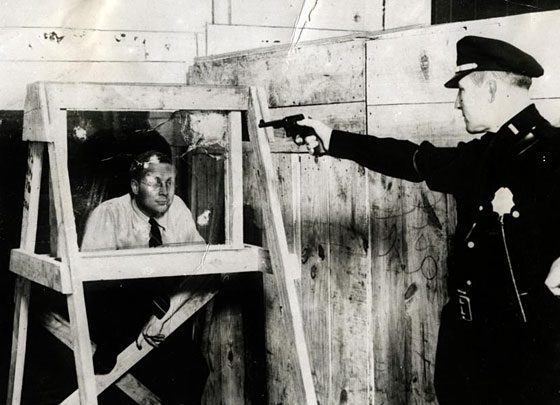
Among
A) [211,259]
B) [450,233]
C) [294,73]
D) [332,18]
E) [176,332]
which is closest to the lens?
[450,233]

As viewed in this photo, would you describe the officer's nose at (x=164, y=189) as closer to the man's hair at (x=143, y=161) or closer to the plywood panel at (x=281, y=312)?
the man's hair at (x=143, y=161)

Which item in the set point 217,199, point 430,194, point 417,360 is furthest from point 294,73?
point 417,360

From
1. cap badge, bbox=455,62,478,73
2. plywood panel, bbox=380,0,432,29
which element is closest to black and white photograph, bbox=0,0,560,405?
cap badge, bbox=455,62,478,73

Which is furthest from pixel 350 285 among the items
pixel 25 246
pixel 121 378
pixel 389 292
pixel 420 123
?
pixel 25 246

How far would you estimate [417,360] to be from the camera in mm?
2602

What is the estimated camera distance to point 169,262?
2.58 m

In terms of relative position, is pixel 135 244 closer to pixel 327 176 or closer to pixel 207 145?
pixel 207 145

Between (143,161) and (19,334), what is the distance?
32.2 inches

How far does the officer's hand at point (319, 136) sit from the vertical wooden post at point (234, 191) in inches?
15.0

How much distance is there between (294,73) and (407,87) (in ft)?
2.12

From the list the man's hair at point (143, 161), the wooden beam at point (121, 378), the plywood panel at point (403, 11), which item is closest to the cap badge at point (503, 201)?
the man's hair at point (143, 161)

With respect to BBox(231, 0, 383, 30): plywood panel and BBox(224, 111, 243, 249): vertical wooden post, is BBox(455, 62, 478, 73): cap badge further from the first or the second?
BBox(231, 0, 383, 30): plywood panel

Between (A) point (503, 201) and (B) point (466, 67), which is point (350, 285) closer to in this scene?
(A) point (503, 201)

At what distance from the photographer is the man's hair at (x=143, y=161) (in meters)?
2.76
